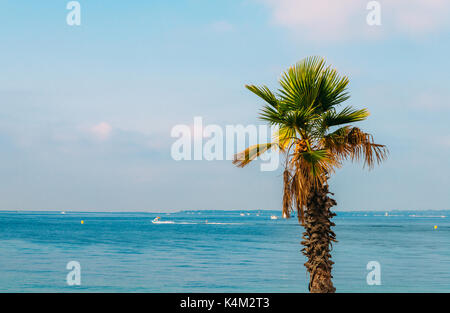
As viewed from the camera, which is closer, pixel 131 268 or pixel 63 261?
pixel 131 268

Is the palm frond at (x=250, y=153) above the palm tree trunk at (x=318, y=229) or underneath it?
above

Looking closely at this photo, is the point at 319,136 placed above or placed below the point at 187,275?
above

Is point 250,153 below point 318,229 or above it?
above

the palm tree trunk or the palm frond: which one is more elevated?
the palm frond
